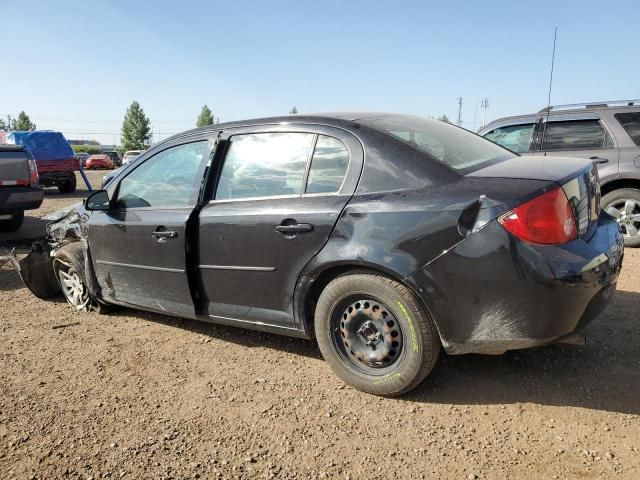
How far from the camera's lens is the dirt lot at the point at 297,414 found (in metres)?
2.36

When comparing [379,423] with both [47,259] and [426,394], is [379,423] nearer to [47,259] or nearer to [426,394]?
[426,394]

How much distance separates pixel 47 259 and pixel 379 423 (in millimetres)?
3943

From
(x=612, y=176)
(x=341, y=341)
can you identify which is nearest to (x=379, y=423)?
(x=341, y=341)

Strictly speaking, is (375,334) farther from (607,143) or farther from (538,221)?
(607,143)

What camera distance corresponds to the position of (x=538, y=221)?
2381 mm

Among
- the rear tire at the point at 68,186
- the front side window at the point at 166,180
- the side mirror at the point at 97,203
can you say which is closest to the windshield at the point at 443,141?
the front side window at the point at 166,180

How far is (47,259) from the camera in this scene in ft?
16.5

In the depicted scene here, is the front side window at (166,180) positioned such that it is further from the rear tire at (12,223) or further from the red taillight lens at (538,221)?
the rear tire at (12,223)

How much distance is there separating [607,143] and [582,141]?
30 cm

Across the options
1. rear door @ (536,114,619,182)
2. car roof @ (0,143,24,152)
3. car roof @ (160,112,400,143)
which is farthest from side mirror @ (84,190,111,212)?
rear door @ (536,114,619,182)

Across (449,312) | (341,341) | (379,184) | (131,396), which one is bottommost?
(131,396)

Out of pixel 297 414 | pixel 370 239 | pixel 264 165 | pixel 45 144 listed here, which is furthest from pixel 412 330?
pixel 45 144

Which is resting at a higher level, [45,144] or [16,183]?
[45,144]

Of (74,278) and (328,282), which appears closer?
(328,282)
